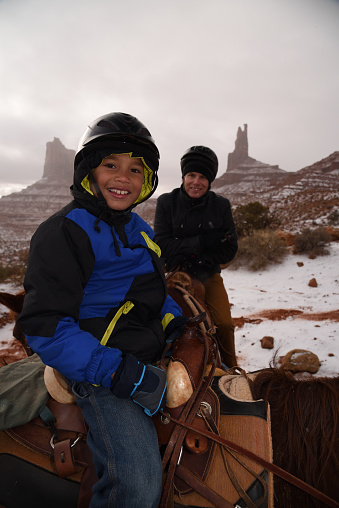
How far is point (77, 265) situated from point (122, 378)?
0.65 metres

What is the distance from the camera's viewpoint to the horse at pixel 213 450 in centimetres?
122

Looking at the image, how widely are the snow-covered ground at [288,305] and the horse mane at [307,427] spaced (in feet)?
5.45

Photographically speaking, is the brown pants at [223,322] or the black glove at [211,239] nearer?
the brown pants at [223,322]

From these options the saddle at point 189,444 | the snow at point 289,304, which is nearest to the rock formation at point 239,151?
the snow at point 289,304

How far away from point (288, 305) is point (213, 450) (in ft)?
16.8

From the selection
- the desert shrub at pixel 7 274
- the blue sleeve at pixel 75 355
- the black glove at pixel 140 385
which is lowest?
the desert shrub at pixel 7 274

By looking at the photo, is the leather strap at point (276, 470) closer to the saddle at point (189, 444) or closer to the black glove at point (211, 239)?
the saddle at point (189, 444)

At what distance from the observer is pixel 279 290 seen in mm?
6762

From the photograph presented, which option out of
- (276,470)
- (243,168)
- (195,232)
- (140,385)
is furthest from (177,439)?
(243,168)

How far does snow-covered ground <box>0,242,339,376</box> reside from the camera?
A: 3977 millimetres

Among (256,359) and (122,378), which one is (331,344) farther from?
(122,378)

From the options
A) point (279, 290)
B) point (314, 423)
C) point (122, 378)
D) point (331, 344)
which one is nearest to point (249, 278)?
point (279, 290)

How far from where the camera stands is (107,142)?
5.82ft

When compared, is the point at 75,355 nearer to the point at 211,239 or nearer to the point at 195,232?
the point at 211,239
